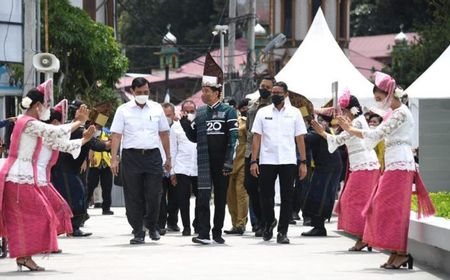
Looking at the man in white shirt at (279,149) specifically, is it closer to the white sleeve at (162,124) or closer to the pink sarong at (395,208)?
the white sleeve at (162,124)

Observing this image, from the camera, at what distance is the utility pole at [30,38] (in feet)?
84.3

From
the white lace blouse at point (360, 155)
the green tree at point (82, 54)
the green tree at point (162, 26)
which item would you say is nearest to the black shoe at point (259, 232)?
the white lace blouse at point (360, 155)

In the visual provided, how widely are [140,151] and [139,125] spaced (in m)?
0.31

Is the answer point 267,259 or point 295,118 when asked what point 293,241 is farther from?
point 267,259

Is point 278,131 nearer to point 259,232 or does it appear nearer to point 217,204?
point 217,204

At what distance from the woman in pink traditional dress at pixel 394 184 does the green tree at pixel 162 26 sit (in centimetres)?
7385

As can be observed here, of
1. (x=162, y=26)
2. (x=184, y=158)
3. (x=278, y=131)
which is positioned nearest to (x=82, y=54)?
(x=184, y=158)

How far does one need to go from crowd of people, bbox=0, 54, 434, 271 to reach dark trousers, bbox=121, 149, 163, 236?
0.04ft

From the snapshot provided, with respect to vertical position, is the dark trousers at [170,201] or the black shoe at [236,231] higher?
the dark trousers at [170,201]

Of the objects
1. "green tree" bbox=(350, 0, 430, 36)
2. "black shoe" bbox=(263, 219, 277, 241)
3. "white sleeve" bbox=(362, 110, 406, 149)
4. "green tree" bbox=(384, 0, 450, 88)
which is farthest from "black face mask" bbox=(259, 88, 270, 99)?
"green tree" bbox=(350, 0, 430, 36)

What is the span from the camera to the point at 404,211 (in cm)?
1465

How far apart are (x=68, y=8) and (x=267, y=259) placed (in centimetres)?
2489

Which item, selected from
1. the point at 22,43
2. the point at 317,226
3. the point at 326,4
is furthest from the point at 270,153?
the point at 326,4

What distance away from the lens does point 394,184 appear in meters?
14.7
